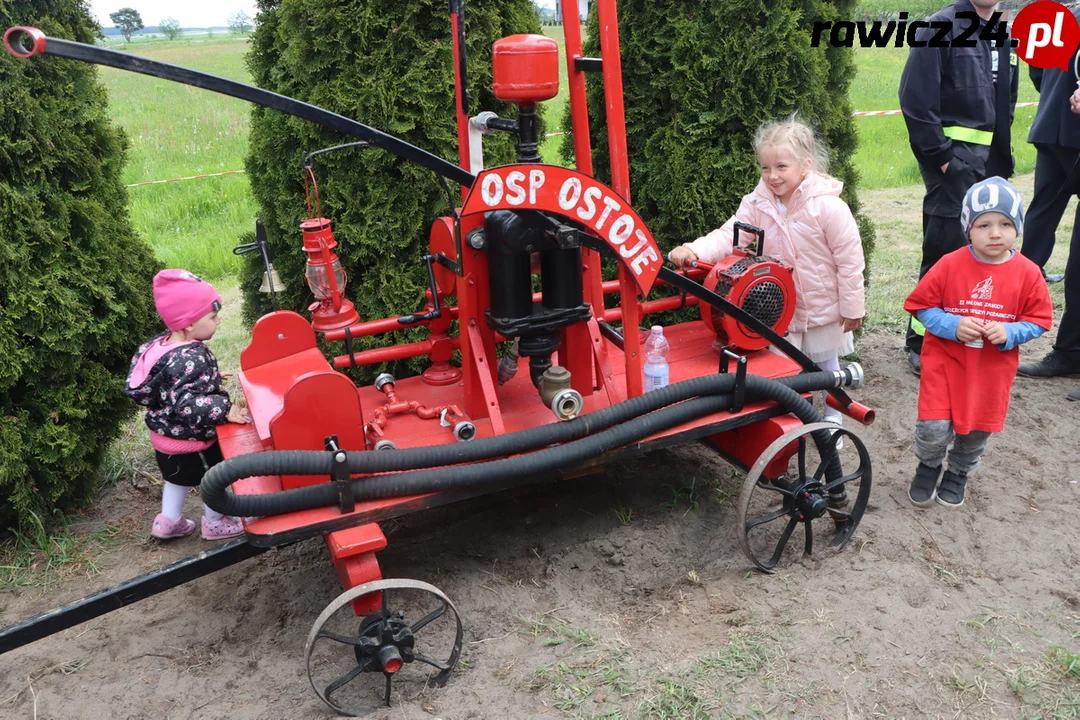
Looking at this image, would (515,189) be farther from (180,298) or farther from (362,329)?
(180,298)

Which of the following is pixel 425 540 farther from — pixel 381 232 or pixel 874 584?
pixel 874 584

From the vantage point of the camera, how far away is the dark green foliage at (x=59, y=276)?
3.30 meters

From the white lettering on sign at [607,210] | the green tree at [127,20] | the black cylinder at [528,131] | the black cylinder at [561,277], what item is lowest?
the black cylinder at [561,277]

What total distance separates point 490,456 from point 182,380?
1.23 metres

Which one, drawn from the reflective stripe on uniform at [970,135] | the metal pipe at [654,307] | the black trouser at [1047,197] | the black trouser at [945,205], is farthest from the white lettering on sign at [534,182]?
the black trouser at [1047,197]

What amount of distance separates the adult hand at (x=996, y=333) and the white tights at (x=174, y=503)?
3111mm

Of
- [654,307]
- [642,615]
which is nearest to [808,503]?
[642,615]

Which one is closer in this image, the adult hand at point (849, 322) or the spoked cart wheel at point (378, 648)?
the spoked cart wheel at point (378, 648)

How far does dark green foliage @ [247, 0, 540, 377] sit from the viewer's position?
3820 mm

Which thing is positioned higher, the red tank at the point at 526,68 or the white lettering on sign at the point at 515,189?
the red tank at the point at 526,68

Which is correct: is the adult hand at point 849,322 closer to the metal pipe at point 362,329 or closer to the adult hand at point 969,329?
the adult hand at point 969,329

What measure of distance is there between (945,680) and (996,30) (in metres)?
3.67

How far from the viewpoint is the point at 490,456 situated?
278 cm

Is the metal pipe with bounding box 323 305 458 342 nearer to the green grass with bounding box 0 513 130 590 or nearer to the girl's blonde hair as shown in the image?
the green grass with bounding box 0 513 130 590
